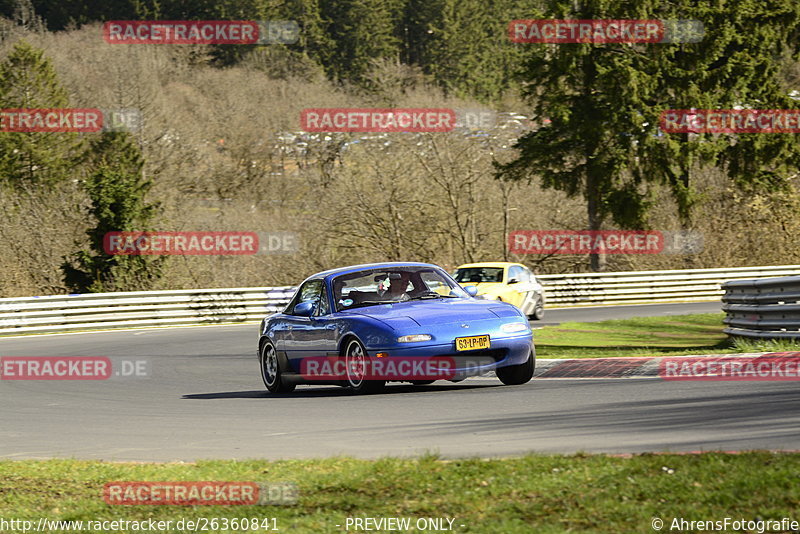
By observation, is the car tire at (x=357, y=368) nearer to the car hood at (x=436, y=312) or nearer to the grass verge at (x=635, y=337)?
the car hood at (x=436, y=312)

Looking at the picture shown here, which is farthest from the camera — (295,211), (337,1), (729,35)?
(337,1)

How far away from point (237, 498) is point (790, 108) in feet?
144

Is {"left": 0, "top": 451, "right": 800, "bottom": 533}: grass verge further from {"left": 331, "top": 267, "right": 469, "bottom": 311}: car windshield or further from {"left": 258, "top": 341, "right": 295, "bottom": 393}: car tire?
{"left": 258, "top": 341, "right": 295, "bottom": 393}: car tire

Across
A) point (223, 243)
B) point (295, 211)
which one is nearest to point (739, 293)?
point (223, 243)

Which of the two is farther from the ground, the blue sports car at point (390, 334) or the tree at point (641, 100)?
the tree at point (641, 100)

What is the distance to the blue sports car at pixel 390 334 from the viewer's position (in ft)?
41.4

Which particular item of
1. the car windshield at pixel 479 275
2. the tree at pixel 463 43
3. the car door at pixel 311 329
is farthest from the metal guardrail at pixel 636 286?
the tree at pixel 463 43

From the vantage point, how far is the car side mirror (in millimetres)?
14055

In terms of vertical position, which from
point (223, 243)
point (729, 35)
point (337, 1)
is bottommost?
point (223, 243)

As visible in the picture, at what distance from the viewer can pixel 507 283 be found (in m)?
28.3

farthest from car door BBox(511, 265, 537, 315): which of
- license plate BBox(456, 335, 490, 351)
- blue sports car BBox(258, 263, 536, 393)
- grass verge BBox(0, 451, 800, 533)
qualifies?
grass verge BBox(0, 451, 800, 533)

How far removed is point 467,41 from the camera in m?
102

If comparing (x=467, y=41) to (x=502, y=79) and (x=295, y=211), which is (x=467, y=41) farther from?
A: (x=295, y=211)

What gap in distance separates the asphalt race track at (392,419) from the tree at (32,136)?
53.4 metres
